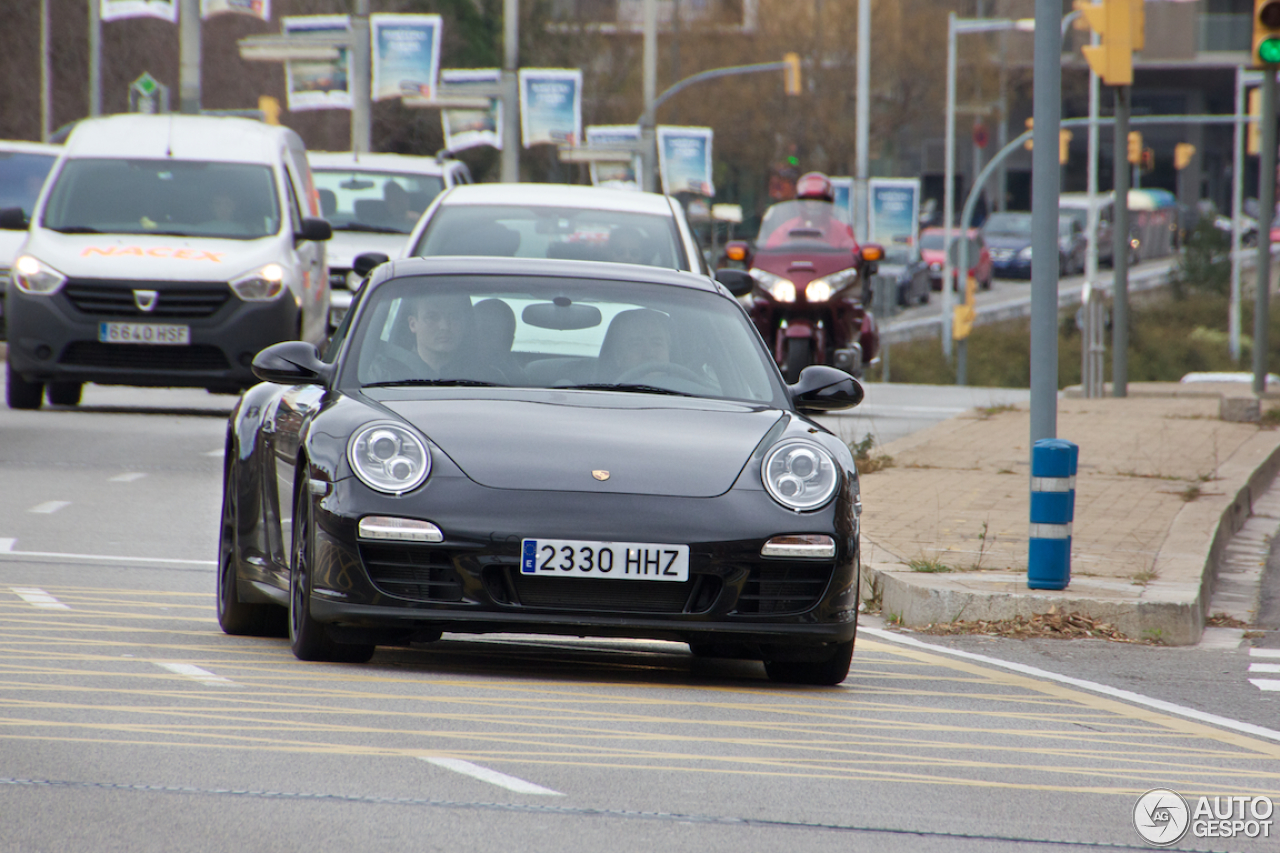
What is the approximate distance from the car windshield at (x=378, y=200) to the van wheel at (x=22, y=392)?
4.83 metres

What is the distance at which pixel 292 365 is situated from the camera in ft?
25.0

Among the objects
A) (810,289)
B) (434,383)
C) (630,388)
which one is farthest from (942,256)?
(434,383)

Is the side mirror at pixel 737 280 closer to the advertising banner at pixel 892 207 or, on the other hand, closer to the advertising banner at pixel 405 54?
the advertising banner at pixel 405 54

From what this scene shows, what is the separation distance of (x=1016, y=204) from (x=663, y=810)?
92.9m

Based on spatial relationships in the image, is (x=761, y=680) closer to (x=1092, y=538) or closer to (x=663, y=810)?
(x=663, y=810)

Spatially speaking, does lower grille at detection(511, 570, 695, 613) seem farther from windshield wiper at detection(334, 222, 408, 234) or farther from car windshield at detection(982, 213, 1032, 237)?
car windshield at detection(982, 213, 1032, 237)

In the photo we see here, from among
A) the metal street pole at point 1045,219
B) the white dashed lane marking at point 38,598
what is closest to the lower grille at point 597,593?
the white dashed lane marking at point 38,598

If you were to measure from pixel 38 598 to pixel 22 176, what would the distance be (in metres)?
16.4

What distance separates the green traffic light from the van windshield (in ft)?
27.9

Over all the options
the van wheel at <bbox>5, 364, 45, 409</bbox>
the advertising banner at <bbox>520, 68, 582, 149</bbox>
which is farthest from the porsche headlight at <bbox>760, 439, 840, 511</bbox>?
the advertising banner at <bbox>520, 68, 582, 149</bbox>

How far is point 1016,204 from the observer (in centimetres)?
9625

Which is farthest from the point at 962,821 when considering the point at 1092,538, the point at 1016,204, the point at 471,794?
the point at 1016,204

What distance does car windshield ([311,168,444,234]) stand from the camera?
73.1 feet

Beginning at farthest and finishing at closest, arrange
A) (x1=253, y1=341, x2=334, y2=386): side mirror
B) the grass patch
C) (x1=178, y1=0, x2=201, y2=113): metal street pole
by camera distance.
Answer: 1. the grass patch
2. (x1=178, y1=0, x2=201, y2=113): metal street pole
3. (x1=253, y1=341, x2=334, y2=386): side mirror
